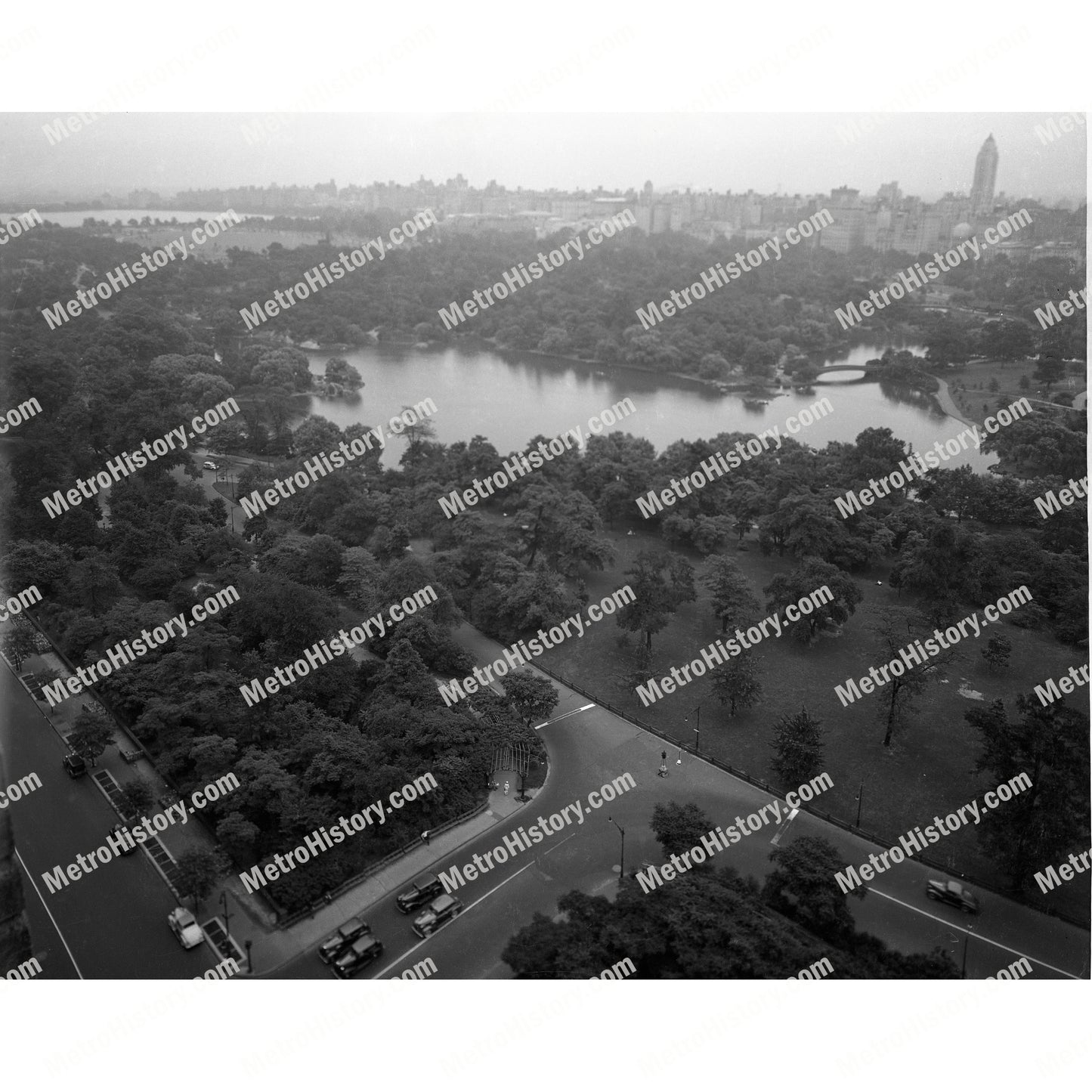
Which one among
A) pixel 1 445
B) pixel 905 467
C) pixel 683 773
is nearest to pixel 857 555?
pixel 905 467

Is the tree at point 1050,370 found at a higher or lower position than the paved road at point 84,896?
higher

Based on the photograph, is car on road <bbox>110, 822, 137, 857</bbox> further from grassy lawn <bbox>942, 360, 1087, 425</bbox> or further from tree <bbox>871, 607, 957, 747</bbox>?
grassy lawn <bbox>942, 360, 1087, 425</bbox>

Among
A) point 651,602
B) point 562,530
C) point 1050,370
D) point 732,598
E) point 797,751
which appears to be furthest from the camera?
point 1050,370

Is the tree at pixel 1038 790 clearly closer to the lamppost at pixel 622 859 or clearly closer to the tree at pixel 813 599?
the lamppost at pixel 622 859

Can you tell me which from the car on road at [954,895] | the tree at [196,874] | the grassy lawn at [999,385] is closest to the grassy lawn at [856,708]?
the car on road at [954,895]

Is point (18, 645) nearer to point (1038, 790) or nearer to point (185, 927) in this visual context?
point (185, 927)

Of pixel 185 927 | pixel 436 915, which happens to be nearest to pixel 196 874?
pixel 185 927
